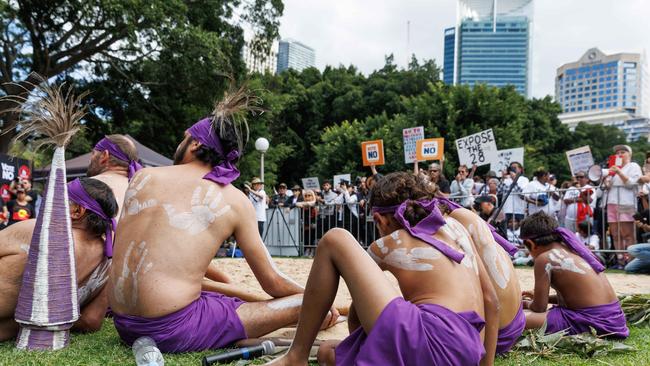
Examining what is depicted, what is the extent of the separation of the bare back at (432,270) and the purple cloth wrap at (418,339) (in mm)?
112

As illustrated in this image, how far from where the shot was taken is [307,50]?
101500 millimetres

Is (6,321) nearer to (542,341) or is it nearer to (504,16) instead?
(542,341)

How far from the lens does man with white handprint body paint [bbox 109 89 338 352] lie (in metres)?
2.95

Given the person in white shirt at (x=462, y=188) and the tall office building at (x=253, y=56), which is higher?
the tall office building at (x=253, y=56)

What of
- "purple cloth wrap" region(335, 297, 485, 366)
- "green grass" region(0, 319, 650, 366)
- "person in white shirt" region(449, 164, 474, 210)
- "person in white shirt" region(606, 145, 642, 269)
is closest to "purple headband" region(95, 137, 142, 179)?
"green grass" region(0, 319, 650, 366)

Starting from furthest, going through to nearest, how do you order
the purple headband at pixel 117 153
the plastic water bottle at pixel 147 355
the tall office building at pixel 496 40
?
the tall office building at pixel 496 40 < the purple headband at pixel 117 153 < the plastic water bottle at pixel 147 355

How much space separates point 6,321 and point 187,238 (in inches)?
53.2

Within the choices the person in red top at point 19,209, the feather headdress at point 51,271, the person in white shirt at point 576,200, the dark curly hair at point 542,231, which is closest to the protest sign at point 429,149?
the person in white shirt at point 576,200

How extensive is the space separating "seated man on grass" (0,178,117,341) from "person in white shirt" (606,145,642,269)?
793 cm

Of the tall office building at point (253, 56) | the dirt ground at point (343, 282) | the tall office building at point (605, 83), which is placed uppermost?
the tall office building at point (605, 83)

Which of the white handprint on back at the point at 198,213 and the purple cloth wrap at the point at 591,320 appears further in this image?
the purple cloth wrap at the point at 591,320

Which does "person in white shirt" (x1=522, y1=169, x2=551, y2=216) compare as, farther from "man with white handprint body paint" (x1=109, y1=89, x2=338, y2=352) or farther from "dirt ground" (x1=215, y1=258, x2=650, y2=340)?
"man with white handprint body paint" (x1=109, y1=89, x2=338, y2=352)

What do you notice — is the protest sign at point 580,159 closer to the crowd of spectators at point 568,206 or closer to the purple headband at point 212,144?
the crowd of spectators at point 568,206

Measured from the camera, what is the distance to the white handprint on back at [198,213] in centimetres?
300
